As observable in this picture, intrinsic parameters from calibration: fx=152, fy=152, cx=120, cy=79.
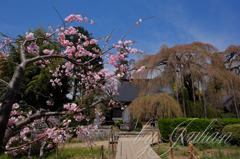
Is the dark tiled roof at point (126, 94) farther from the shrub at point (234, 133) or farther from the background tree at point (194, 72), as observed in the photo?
the shrub at point (234, 133)

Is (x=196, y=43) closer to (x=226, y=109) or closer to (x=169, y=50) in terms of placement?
(x=169, y=50)

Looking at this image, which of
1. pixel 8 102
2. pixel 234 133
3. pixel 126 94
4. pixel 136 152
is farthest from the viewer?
pixel 126 94

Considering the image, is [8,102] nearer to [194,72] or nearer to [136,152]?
[136,152]

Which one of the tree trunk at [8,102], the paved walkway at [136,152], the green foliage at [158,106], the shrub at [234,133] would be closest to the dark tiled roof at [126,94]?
the green foliage at [158,106]

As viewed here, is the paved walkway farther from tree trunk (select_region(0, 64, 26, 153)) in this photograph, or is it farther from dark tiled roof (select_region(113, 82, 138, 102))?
dark tiled roof (select_region(113, 82, 138, 102))

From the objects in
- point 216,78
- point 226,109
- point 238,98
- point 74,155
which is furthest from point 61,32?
point 226,109

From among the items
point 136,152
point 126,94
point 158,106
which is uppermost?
point 126,94

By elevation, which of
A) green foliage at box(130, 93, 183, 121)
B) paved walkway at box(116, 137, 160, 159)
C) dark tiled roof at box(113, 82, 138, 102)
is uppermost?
dark tiled roof at box(113, 82, 138, 102)

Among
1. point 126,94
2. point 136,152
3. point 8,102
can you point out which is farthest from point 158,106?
point 126,94

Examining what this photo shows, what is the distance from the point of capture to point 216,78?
10812 mm

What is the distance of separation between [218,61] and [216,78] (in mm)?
1402

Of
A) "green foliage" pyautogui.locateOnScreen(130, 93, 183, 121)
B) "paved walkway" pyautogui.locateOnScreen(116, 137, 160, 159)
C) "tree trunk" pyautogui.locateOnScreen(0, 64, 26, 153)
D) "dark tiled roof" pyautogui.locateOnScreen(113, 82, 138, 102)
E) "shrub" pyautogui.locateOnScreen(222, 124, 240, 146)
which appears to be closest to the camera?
"tree trunk" pyautogui.locateOnScreen(0, 64, 26, 153)

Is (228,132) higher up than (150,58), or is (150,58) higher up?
(150,58)

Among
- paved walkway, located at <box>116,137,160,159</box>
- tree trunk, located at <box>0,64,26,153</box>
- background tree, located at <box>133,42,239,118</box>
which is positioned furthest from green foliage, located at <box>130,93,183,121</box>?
tree trunk, located at <box>0,64,26,153</box>
